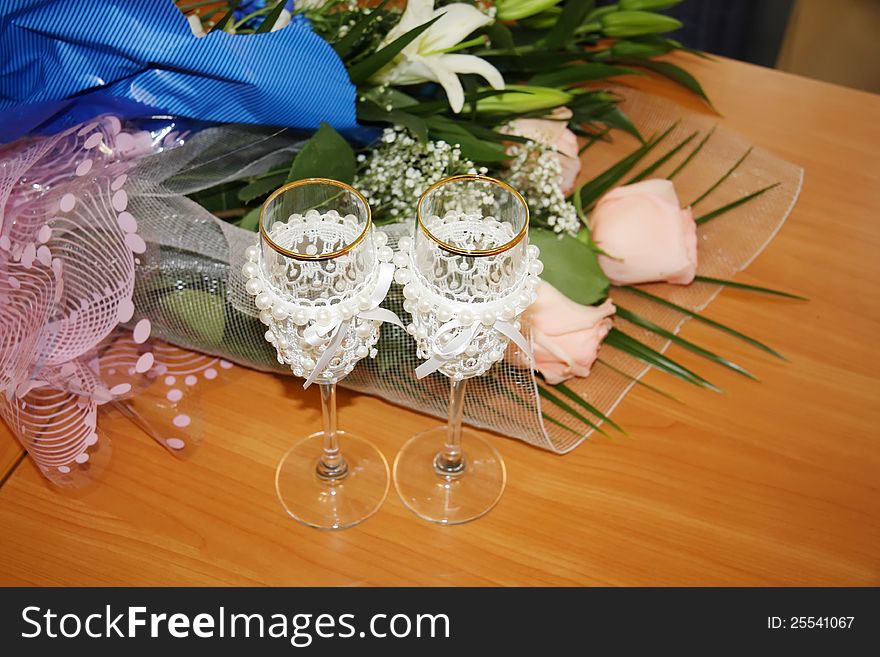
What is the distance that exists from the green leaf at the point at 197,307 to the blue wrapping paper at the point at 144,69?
19 centimetres

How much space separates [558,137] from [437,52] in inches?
7.1

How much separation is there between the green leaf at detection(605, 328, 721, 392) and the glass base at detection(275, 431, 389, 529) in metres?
0.29

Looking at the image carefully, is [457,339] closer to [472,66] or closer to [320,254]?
[320,254]

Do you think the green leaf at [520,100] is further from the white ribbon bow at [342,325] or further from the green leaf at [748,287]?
the white ribbon bow at [342,325]

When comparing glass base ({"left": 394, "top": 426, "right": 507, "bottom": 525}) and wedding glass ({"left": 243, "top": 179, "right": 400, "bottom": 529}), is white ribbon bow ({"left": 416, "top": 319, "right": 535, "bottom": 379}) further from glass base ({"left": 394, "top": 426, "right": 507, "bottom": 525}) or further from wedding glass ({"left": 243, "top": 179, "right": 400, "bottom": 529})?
glass base ({"left": 394, "top": 426, "right": 507, "bottom": 525})

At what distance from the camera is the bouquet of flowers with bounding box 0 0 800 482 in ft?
3.07

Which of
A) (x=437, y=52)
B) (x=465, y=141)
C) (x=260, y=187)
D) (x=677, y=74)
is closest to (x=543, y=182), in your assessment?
(x=465, y=141)

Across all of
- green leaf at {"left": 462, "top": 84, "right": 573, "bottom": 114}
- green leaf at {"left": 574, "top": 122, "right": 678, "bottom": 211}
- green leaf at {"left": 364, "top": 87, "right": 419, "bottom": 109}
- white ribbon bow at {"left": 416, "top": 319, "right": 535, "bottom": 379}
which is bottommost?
green leaf at {"left": 574, "top": 122, "right": 678, "bottom": 211}

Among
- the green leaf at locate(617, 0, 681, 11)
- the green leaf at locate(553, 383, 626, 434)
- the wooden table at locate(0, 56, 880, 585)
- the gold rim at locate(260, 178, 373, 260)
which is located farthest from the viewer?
the green leaf at locate(617, 0, 681, 11)

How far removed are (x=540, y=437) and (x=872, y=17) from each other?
5.72 feet

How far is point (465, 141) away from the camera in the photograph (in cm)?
107

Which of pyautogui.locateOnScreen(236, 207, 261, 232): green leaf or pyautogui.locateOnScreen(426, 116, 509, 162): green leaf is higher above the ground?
pyautogui.locateOnScreen(426, 116, 509, 162): green leaf

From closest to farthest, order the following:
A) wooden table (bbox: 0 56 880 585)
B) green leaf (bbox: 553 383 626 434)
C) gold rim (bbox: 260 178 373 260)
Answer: gold rim (bbox: 260 178 373 260) < wooden table (bbox: 0 56 880 585) < green leaf (bbox: 553 383 626 434)

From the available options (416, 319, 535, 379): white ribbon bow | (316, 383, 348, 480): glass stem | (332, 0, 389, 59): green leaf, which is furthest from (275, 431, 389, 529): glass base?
(332, 0, 389, 59): green leaf
